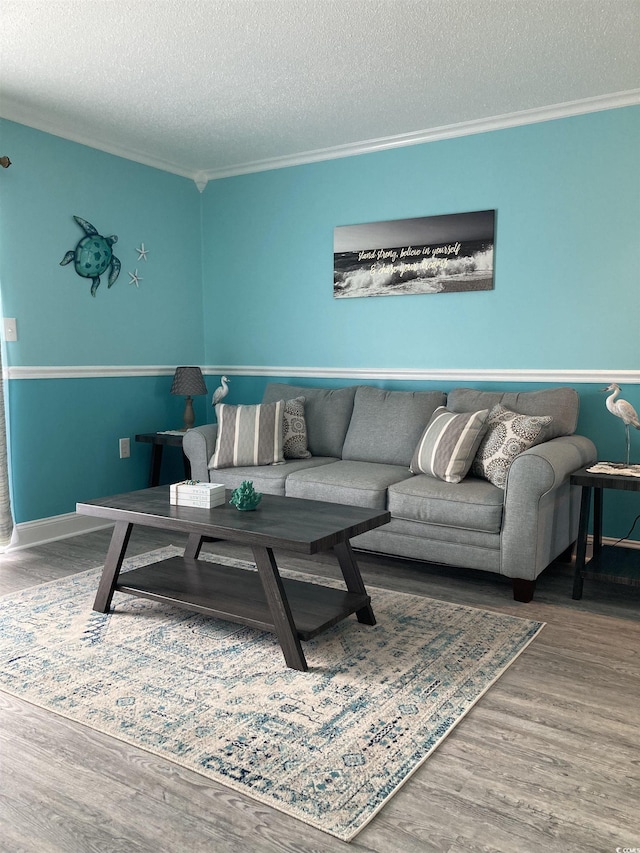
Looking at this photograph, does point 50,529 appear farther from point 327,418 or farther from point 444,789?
point 444,789

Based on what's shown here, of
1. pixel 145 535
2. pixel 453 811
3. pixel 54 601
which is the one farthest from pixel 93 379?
pixel 453 811

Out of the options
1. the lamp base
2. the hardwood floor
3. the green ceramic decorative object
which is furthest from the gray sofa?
the green ceramic decorative object

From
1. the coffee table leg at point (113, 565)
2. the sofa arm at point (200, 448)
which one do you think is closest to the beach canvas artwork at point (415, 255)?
the sofa arm at point (200, 448)

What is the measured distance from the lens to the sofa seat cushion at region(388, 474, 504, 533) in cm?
319

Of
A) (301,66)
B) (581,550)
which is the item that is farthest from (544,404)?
(301,66)

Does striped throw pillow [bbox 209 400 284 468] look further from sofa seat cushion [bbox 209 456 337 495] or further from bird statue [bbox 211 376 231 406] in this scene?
bird statue [bbox 211 376 231 406]

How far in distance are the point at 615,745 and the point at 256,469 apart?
2450 millimetres

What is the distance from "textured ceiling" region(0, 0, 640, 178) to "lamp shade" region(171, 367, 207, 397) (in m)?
1.46

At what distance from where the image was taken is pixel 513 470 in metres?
3.11

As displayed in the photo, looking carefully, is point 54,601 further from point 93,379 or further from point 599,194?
point 599,194

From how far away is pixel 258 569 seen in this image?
8.23ft

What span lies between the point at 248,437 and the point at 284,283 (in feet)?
4.43

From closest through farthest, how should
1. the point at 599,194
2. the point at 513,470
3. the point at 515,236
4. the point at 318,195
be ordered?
the point at 513,470, the point at 599,194, the point at 515,236, the point at 318,195

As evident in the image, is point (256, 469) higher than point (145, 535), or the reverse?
point (256, 469)
